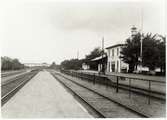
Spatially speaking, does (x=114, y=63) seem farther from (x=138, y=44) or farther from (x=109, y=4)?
(x=109, y=4)

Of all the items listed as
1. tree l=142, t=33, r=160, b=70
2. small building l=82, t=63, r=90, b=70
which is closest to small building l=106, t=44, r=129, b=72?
tree l=142, t=33, r=160, b=70

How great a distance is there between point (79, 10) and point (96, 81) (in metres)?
17.5

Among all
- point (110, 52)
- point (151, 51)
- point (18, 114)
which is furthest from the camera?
point (110, 52)

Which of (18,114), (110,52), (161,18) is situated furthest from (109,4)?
(110,52)

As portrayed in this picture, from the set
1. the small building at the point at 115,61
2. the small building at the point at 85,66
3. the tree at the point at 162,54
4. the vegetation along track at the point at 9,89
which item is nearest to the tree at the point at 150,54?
the tree at the point at 162,54

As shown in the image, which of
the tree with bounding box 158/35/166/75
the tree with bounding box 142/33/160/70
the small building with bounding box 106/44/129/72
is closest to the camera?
the tree with bounding box 158/35/166/75

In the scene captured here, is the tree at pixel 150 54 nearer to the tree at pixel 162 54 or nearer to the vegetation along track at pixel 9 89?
the tree at pixel 162 54

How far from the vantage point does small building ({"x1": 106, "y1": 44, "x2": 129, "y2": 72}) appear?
168ft

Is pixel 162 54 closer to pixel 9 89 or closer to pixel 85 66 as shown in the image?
pixel 9 89

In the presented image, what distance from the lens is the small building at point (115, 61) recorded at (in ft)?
168

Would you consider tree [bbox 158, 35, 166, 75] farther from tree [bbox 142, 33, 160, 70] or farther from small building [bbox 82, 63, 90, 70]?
small building [bbox 82, 63, 90, 70]

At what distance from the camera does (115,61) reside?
5488cm

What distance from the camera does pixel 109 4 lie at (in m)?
10.1

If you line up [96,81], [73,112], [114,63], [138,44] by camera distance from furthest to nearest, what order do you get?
[114,63] → [138,44] → [96,81] → [73,112]
